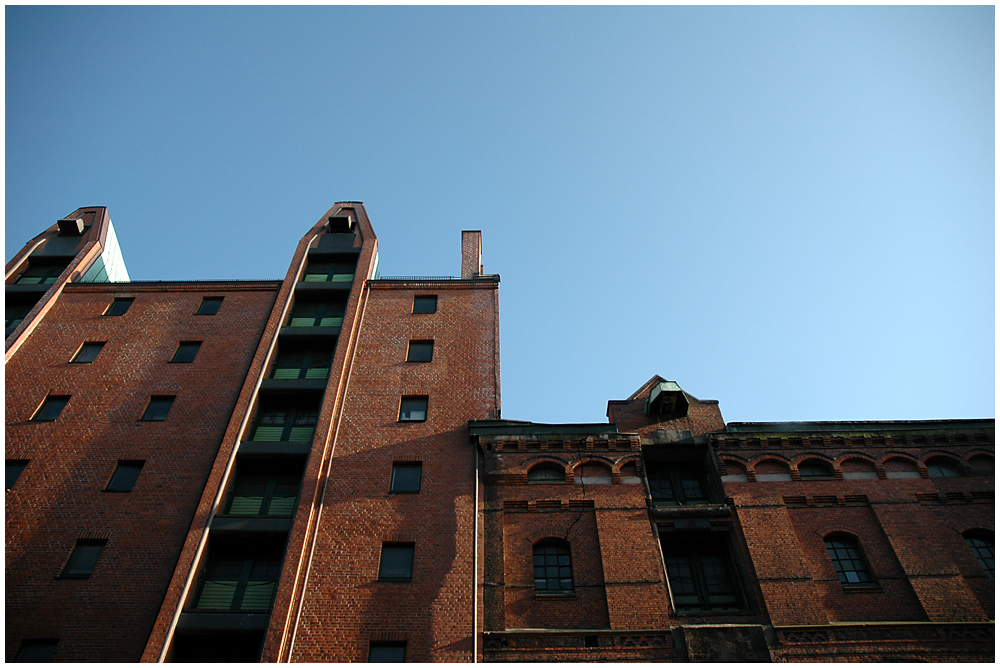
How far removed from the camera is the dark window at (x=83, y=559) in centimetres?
1952

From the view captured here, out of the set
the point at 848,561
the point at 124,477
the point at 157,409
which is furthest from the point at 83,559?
the point at 848,561

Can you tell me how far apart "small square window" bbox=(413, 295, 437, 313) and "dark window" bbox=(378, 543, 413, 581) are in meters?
12.2

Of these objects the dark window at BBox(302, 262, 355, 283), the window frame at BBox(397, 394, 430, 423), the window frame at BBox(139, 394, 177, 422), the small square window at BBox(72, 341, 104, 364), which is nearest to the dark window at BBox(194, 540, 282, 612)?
the window frame at BBox(397, 394, 430, 423)

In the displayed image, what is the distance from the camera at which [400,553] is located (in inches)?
780

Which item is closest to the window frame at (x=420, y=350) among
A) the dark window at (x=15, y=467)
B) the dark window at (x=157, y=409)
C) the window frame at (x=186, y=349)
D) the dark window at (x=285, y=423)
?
the dark window at (x=285, y=423)

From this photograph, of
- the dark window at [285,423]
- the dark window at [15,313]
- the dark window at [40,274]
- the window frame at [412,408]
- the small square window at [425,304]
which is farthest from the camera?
the dark window at [40,274]

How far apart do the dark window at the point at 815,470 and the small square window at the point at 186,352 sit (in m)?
24.2

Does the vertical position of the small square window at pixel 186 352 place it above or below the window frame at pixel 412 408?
above

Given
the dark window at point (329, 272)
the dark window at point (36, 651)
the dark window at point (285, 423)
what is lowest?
the dark window at point (36, 651)

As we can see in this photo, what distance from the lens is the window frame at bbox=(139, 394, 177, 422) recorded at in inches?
965

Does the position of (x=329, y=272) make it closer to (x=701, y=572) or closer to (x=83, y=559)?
(x=83, y=559)

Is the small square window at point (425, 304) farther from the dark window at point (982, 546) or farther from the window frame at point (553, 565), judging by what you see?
the dark window at point (982, 546)

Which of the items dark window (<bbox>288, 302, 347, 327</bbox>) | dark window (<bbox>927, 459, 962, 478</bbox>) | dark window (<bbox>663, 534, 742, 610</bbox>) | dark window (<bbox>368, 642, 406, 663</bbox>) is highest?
dark window (<bbox>288, 302, 347, 327</bbox>)

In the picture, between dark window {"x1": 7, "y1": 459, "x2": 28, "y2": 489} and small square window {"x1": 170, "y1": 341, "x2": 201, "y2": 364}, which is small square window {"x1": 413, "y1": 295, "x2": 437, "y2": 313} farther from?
dark window {"x1": 7, "y1": 459, "x2": 28, "y2": 489}
